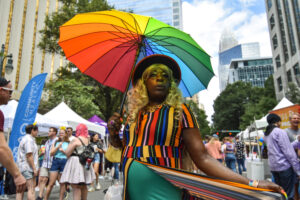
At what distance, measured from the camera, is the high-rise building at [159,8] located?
366 feet

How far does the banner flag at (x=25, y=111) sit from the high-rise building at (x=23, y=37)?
22.8m

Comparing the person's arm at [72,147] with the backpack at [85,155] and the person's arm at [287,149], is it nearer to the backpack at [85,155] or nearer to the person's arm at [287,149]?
the backpack at [85,155]

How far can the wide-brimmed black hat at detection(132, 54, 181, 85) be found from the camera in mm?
1985

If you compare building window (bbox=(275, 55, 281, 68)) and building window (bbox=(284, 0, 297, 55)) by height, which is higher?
building window (bbox=(284, 0, 297, 55))

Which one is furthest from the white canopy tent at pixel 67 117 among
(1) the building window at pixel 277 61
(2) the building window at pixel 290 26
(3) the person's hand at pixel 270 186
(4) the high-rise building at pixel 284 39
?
(1) the building window at pixel 277 61

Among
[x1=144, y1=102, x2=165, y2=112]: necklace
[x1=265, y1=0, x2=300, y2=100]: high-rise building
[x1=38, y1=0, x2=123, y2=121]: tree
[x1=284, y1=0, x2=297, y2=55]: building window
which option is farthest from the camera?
[x1=284, y1=0, x2=297, y2=55]: building window

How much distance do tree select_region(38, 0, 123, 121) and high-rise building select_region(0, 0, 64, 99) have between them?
10390 millimetres

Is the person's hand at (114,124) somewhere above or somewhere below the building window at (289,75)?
below

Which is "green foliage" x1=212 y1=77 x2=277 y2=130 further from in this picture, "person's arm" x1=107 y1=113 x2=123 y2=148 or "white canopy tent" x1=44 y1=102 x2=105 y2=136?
"person's arm" x1=107 y1=113 x2=123 y2=148

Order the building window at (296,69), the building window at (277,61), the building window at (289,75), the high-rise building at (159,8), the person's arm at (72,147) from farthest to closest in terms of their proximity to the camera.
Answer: the high-rise building at (159,8)
the building window at (277,61)
the building window at (289,75)
the building window at (296,69)
the person's arm at (72,147)

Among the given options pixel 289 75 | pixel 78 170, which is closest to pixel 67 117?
pixel 78 170

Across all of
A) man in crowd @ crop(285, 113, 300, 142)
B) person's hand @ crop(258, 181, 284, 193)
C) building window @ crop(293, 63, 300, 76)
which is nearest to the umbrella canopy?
person's hand @ crop(258, 181, 284, 193)

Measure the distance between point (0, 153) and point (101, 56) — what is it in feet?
5.20

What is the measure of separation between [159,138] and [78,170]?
4224 millimetres
